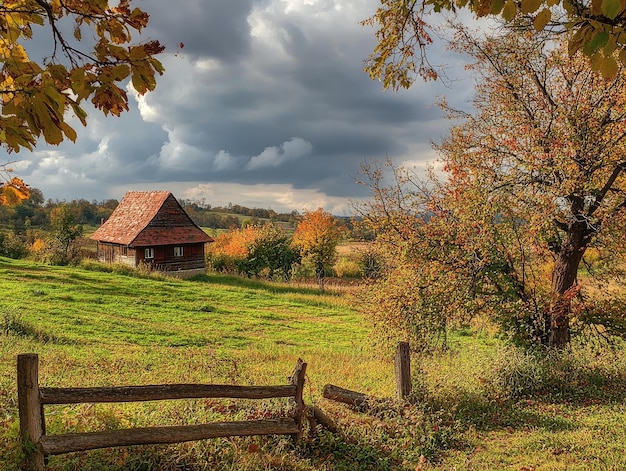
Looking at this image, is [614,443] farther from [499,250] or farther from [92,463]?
[92,463]

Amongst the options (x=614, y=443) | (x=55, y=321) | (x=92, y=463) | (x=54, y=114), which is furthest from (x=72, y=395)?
(x=55, y=321)

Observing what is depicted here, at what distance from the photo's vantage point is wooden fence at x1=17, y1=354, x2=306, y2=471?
16.1 feet

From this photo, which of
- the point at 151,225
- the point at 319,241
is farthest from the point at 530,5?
the point at 319,241

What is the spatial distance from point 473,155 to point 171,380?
1000cm

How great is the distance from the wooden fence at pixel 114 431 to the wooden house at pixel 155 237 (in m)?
31.5

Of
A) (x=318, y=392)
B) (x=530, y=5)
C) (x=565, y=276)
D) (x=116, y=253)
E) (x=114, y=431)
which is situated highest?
(x=530, y=5)

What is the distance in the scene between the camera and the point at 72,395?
5234mm

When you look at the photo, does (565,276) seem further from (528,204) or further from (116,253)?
(116,253)

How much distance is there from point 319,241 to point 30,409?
Result: 41730mm

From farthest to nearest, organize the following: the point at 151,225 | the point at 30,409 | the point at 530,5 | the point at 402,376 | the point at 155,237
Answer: the point at 151,225 < the point at 155,237 < the point at 402,376 < the point at 30,409 < the point at 530,5

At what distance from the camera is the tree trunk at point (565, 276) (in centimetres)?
1228

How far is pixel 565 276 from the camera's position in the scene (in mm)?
12766

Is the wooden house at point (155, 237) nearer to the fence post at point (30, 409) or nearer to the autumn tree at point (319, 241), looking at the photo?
the autumn tree at point (319, 241)

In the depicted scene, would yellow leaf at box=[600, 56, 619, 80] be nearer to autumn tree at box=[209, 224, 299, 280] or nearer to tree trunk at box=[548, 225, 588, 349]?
tree trunk at box=[548, 225, 588, 349]
